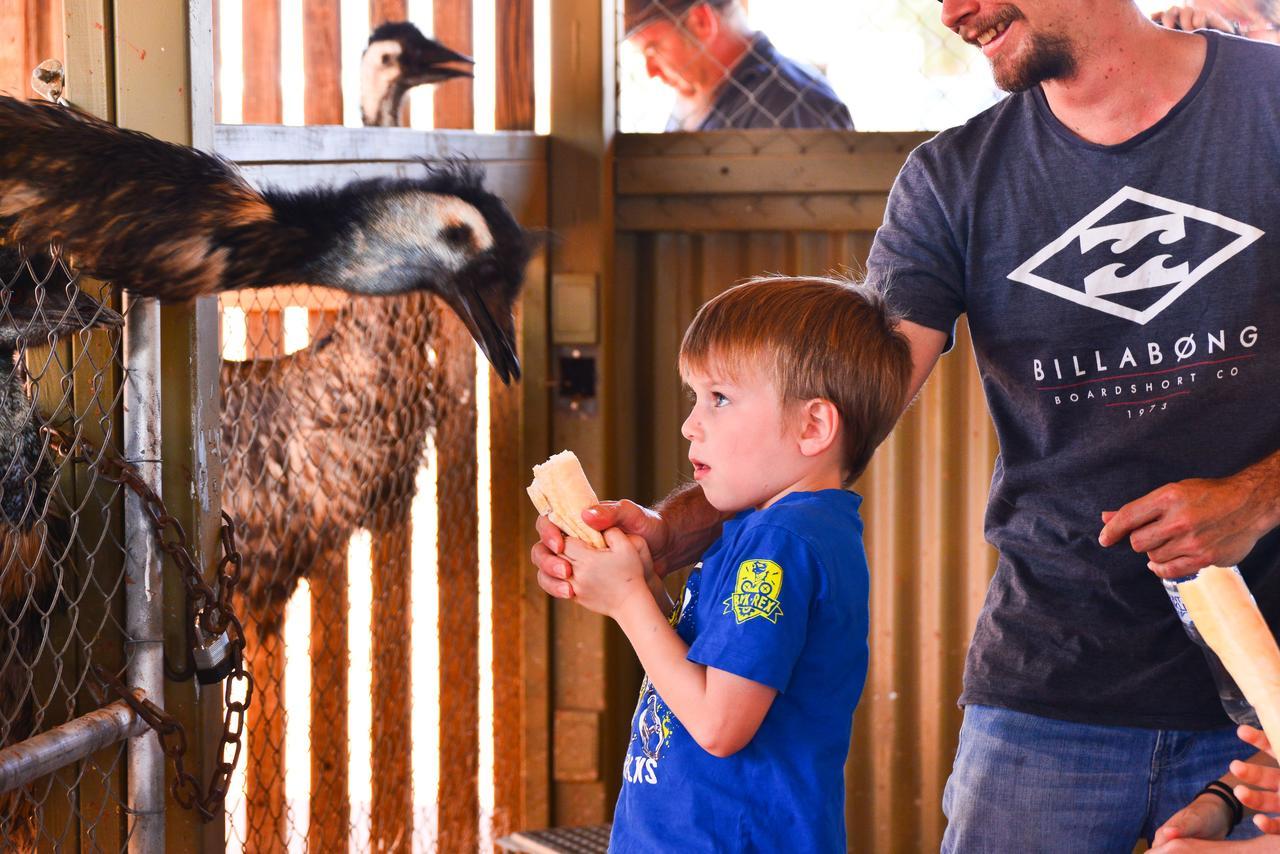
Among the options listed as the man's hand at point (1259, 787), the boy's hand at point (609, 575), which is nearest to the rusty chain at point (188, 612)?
the boy's hand at point (609, 575)

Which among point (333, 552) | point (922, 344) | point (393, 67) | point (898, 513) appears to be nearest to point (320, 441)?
point (333, 552)

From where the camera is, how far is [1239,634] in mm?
1605

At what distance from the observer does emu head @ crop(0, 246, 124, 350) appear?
166 cm

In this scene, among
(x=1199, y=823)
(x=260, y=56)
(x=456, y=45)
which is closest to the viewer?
(x=1199, y=823)

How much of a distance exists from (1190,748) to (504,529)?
5.49 ft

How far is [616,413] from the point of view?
351 cm

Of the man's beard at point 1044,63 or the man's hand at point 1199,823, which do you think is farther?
the man's beard at point 1044,63

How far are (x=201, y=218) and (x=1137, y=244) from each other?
1206 mm

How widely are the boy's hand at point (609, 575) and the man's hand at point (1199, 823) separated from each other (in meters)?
0.66

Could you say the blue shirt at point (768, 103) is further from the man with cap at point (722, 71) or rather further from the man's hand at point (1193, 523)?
the man's hand at point (1193, 523)

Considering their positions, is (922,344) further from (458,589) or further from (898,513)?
(898,513)

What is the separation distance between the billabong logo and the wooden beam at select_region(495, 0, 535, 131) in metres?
1.67

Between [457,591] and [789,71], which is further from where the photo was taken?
[789,71]

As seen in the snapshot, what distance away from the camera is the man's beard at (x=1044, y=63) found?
6.35ft
